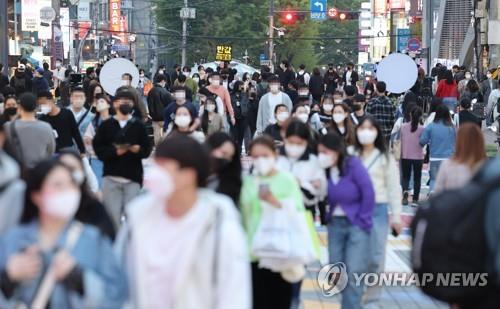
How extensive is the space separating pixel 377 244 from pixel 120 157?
3.30 m

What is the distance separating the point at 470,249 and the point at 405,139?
13.1 m

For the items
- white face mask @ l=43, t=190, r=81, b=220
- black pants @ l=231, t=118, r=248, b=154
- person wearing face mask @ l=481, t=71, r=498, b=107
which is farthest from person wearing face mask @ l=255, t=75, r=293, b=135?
white face mask @ l=43, t=190, r=81, b=220

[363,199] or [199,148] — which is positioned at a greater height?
[199,148]

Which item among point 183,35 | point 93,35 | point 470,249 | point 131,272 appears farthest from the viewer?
point 93,35

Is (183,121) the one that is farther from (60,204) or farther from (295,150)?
(60,204)

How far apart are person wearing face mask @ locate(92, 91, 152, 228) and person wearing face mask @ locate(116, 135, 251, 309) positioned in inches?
259

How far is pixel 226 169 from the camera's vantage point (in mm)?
8227

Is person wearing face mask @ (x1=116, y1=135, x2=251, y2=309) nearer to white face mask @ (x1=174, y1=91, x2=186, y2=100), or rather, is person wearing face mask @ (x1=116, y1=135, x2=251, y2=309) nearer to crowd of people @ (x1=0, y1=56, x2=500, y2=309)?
crowd of people @ (x1=0, y1=56, x2=500, y2=309)

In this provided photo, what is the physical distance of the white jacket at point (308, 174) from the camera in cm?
995

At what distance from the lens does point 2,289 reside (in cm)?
552

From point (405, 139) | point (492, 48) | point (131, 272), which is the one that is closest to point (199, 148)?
point (131, 272)

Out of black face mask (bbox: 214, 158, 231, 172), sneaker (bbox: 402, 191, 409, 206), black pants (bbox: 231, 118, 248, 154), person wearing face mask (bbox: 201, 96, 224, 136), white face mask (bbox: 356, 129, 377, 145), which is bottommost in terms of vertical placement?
sneaker (bbox: 402, 191, 409, 206)

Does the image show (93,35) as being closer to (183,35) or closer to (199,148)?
(183,35)

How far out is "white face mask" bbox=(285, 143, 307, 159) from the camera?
9.95m
